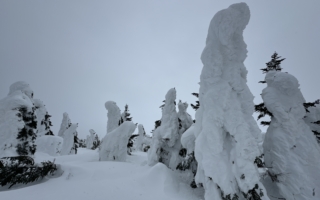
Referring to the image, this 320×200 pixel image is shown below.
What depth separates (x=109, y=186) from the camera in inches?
320

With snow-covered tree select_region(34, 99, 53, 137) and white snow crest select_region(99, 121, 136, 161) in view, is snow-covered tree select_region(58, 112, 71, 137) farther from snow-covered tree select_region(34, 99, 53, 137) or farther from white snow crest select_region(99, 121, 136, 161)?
white snow crest select_region(99, 121, 136, 161)

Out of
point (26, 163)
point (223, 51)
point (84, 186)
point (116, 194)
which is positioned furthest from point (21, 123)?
point (223, 51)

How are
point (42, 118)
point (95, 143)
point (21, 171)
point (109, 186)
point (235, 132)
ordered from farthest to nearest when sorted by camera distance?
point (95, 143), point (42, 118), point (21, 171), point (109, 186), point (235, 132)

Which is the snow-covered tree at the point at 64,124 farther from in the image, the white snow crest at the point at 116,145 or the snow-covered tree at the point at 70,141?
the white snow crest at the point at 116,145

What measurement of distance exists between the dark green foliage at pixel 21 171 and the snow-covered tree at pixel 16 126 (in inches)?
58.4

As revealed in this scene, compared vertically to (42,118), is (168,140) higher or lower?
lower

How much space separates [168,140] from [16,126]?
1097cm

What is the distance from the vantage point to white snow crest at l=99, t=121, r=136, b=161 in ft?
50.6

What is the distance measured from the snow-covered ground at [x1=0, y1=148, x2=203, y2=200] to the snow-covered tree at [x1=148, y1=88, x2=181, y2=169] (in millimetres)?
1508

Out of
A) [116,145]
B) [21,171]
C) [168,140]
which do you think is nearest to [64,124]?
[116,145]

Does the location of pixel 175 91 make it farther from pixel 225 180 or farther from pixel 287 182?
pixel 287 182

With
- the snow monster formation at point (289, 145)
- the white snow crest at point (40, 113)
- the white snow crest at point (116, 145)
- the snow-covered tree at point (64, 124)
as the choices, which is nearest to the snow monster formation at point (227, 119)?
the snow monster formation at point (289, 145)

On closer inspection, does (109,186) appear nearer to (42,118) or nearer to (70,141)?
(70,141)

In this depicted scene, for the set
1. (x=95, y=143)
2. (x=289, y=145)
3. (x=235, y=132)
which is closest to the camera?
(x=235, y=132)
